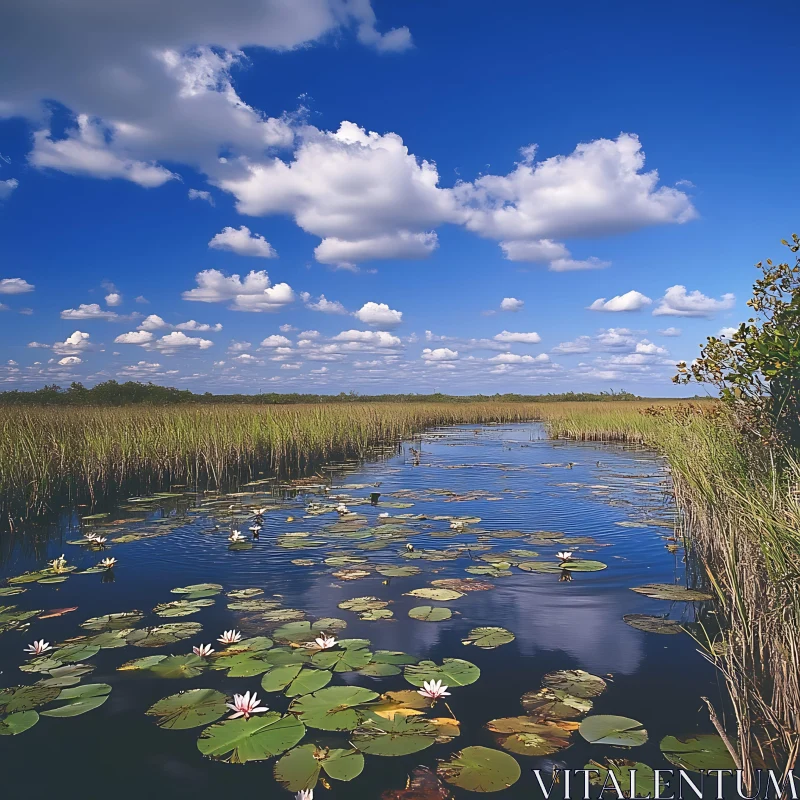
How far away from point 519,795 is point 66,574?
463 cm

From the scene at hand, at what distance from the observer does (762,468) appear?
469cm

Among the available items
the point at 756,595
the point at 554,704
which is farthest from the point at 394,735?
the point at 756,595

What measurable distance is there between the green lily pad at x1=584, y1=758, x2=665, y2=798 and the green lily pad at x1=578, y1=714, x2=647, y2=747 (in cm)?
12

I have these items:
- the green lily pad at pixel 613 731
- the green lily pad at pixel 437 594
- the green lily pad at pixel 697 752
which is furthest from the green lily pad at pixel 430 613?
the green lily pad at pixel 697 752

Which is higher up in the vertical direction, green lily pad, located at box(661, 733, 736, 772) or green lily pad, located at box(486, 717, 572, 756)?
green lily pad, located at box(486, 717, 572, 756)

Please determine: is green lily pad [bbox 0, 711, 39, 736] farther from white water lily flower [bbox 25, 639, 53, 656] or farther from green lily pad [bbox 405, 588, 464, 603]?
green lily pad [bbox 405, 588, 464, 603]

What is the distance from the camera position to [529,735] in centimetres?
245

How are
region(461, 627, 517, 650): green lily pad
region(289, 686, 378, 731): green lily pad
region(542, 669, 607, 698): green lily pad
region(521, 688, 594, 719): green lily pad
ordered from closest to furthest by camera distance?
region(289, 686, 378, 731): green lily pad
region(521, 688, 594, 719): green lily pad
region(542, 669, 607, 698): green lily pad
region(461, 627, 517, 650): green lily pad

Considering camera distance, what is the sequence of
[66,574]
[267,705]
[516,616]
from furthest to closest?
[66,574] < [516,616] < [267,705]

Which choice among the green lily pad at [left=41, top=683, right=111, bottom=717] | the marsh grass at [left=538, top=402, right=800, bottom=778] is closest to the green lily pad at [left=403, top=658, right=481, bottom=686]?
the marsh grass at [left=538, top=402, right=800, bottom=778]

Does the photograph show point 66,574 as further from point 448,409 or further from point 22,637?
point 448,409

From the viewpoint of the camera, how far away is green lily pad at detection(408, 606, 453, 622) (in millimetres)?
3843

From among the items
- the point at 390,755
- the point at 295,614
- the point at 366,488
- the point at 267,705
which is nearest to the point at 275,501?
the point at 366,488

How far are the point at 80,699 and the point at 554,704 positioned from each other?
2.44 metres
